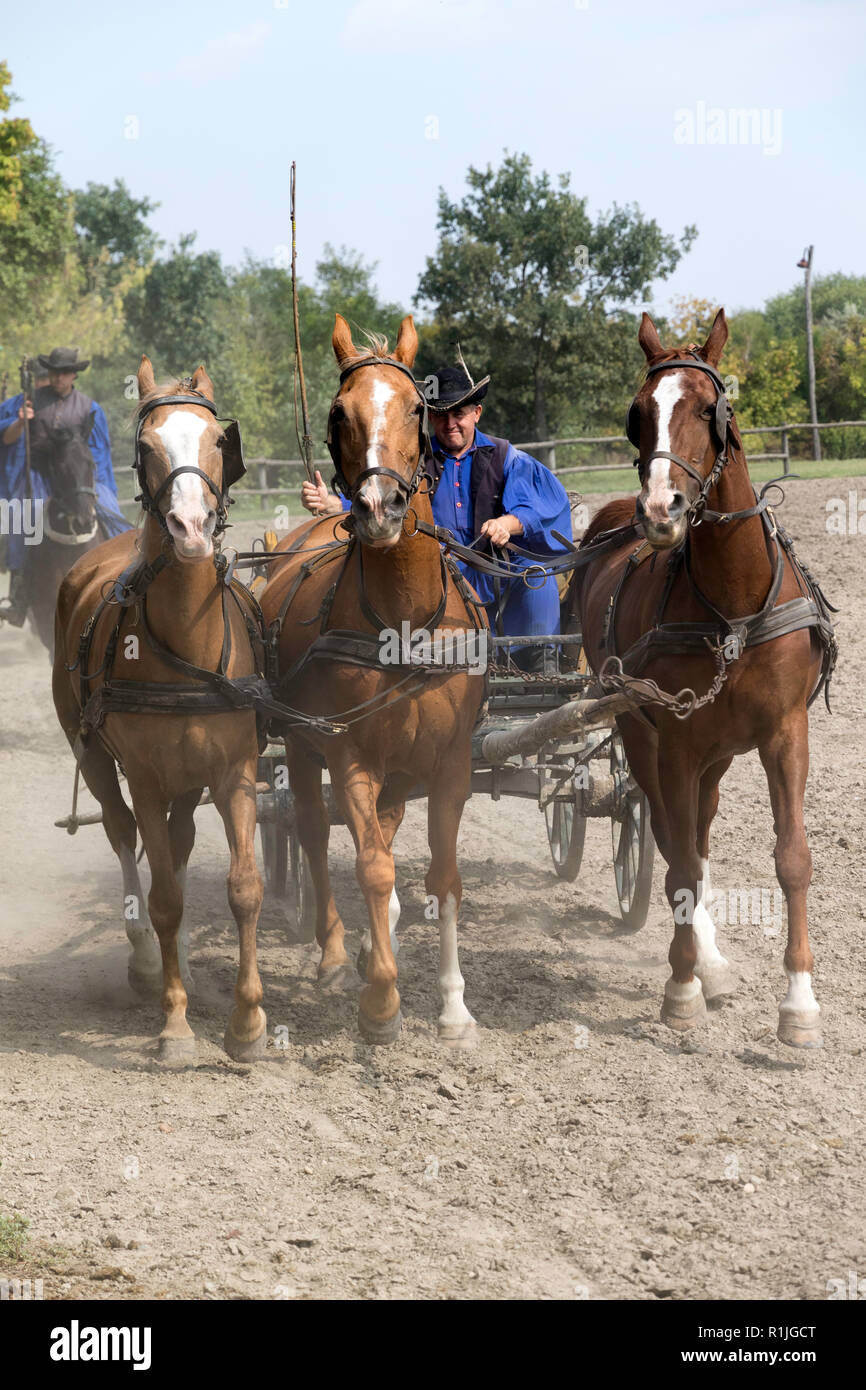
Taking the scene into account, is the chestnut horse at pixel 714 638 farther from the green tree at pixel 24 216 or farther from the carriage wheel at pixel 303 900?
the green tree at pixel 24 216

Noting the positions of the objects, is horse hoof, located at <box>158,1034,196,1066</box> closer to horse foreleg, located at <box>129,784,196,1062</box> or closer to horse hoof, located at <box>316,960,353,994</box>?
horse foreleg, located at <box>129,784,196,1062</box>

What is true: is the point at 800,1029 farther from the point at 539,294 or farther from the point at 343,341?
the point at 539,294

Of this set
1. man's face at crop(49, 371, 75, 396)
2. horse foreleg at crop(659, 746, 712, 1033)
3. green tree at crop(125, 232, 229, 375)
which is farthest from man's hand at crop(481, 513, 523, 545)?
green tree at crop(125, 232, 229, 375)

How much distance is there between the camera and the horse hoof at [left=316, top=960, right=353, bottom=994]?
5711mm

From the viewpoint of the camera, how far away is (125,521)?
8.83 m

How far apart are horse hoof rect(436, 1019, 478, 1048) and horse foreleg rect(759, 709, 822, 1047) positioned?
3.74 ft

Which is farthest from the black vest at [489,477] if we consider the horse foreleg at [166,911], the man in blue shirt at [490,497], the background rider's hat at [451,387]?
the horse foreleg at [166,911]

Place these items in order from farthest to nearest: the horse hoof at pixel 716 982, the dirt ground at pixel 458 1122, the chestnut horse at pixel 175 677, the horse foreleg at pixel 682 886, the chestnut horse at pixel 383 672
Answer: the horse hoof at pixel 716 982 → the horse foreleg at pixel 682 886 → the chestnut horse at pixel 175 677 → the chestnut horse at pixel 383 672 → the dirt ground at pixel 458 1122

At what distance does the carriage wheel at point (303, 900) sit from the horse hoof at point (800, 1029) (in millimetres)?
2511

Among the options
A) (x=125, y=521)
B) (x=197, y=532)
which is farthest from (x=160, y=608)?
(x=125, y=521)

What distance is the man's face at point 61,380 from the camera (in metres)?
9.01

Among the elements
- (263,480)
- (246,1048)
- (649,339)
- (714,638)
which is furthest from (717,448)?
(263,480)
